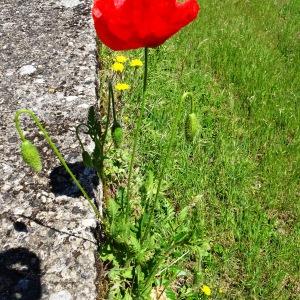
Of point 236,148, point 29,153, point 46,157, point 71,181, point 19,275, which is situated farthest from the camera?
point 236,148

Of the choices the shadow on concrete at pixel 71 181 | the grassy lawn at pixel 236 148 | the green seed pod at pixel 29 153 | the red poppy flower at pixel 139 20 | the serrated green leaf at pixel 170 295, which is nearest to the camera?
the red poppy flower at pixel 139 20

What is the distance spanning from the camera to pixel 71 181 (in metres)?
1.97

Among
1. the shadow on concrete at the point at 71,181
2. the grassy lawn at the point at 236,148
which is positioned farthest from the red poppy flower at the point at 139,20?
the shadow on concrete at the point at 71,181

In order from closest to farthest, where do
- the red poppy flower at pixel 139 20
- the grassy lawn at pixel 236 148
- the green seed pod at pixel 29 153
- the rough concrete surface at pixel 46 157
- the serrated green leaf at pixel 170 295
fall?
the red poppy flower at pixel 139 20
the green seed pod at pixel 29 153
the rough concrete surface at pixel 46 157
the serrated green leaf at pixel 170 295
the grassy lawn at pixel 236 148

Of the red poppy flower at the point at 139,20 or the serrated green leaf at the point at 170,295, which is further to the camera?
the serrated green leaf at the point at 170,295

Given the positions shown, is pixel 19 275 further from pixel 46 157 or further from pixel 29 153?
pixel 46 157

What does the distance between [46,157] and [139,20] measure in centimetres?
101

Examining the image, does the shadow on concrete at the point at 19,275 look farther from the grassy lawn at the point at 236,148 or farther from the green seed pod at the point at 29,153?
the grassy lawn at the point at 236,148

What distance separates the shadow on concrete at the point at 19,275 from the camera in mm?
1554

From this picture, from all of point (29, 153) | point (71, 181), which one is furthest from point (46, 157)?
point (29, 153)

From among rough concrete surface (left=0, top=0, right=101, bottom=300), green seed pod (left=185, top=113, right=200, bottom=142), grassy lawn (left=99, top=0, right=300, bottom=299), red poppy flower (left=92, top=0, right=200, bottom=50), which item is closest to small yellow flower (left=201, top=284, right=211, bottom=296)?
grassy lawn (left=99, top=0, right=300, bottom=299)

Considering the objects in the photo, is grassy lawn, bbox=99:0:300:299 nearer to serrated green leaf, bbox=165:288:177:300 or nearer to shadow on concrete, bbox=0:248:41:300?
serrated green leaf, bbox=165:288:177:300

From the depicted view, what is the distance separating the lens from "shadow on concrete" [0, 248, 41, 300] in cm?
155

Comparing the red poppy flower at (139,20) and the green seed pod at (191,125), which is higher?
the red poppy flower at (139,20)
